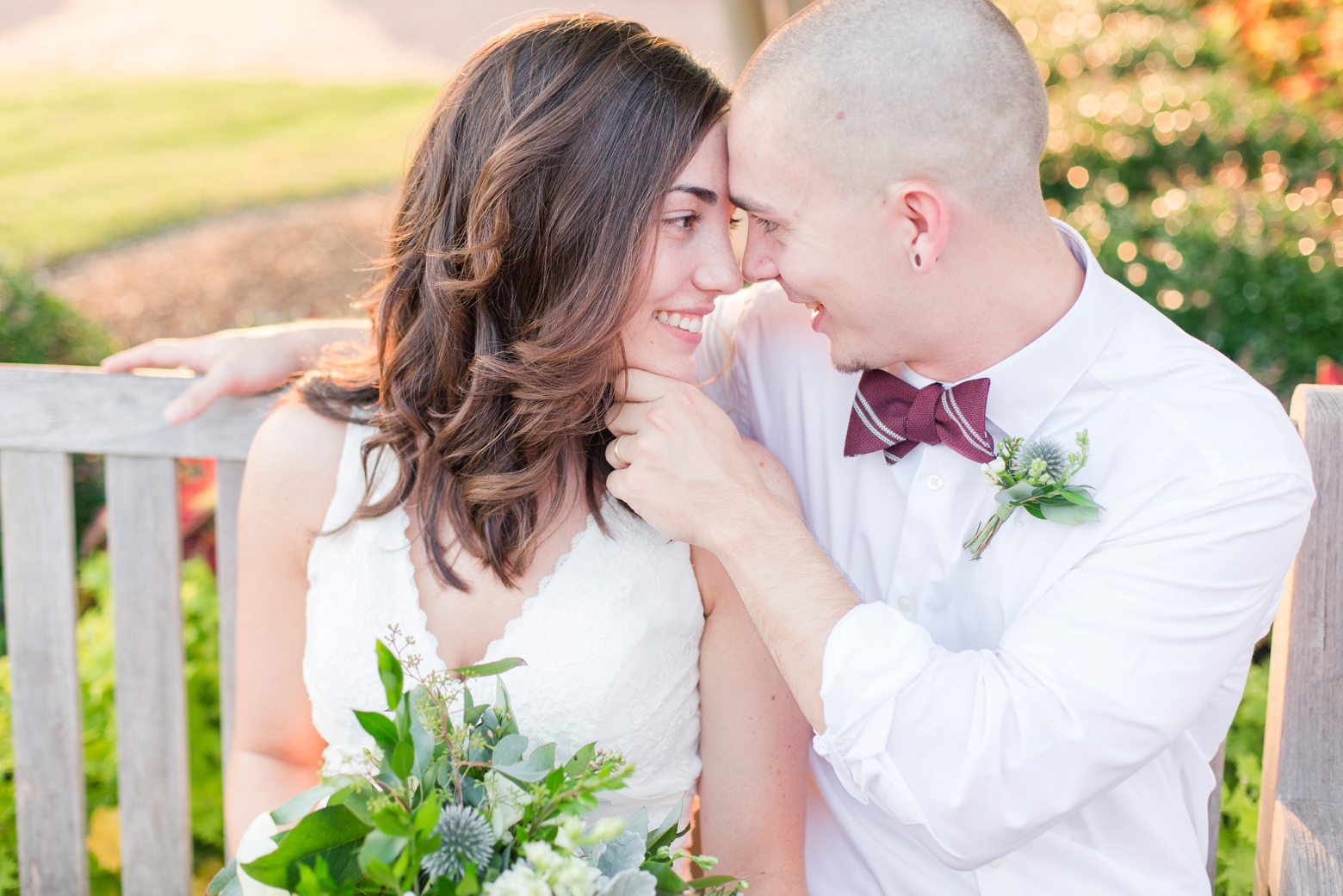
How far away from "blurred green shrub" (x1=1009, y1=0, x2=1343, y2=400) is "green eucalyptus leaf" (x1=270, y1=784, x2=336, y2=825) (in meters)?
3.33

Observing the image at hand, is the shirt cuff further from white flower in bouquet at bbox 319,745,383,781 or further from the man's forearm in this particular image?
white flower in bouquet at bbox 319,745,383,781

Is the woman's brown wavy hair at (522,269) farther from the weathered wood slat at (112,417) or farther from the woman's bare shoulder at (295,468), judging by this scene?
the weathered wood slat at (112,417)

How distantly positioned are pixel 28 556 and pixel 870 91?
2.10m

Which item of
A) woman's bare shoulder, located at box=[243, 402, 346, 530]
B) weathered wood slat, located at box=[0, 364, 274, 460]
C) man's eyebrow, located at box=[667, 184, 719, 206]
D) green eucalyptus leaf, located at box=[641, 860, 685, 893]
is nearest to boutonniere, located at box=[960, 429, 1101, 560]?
man's eyebrow, located at box=[667, 184, 719, 206]

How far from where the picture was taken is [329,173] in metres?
10.2

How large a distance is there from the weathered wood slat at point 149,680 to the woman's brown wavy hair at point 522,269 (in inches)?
21.8

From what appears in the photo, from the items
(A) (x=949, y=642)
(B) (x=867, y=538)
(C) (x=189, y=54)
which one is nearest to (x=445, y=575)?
(B) (x=867, y=538)

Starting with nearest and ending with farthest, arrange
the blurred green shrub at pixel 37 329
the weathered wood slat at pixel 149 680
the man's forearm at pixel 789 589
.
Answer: the man's forearm at pixel 789 589, the weathered wood slat at pixel 149 680, the blurred green shrub at pixel 37 329

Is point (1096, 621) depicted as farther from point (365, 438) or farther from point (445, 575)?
point (365, 438)

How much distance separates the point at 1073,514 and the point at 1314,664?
680mm

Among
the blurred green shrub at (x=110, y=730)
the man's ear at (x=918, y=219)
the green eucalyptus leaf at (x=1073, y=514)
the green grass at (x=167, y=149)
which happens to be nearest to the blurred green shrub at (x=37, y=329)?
the blurred green shrub at (x=110, y=730)

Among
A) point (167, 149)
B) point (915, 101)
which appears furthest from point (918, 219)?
point (167, 149)

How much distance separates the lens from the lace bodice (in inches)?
77.5

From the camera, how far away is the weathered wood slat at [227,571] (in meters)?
2.43
